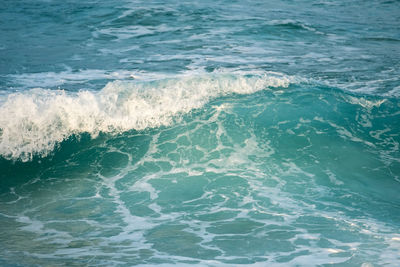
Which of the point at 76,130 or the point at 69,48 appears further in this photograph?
the point at 69,48

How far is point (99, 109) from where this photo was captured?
346 inches

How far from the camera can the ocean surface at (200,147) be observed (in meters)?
4.58

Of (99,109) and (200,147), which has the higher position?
(99,109)

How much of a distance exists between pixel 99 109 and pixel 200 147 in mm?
2374

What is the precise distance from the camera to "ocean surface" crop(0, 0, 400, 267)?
4.58 meters

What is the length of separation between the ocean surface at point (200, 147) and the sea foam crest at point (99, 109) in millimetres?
29

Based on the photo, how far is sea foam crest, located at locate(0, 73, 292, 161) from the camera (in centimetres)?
796

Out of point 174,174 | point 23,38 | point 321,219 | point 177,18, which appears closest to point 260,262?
point 321,219

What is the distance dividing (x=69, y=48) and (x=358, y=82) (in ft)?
30.5

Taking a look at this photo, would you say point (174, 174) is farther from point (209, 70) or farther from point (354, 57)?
point (354, 57)

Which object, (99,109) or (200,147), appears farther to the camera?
(99,109)

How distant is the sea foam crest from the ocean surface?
0.09ft

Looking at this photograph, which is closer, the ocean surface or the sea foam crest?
the ocean surface

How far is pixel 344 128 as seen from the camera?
8.89m
